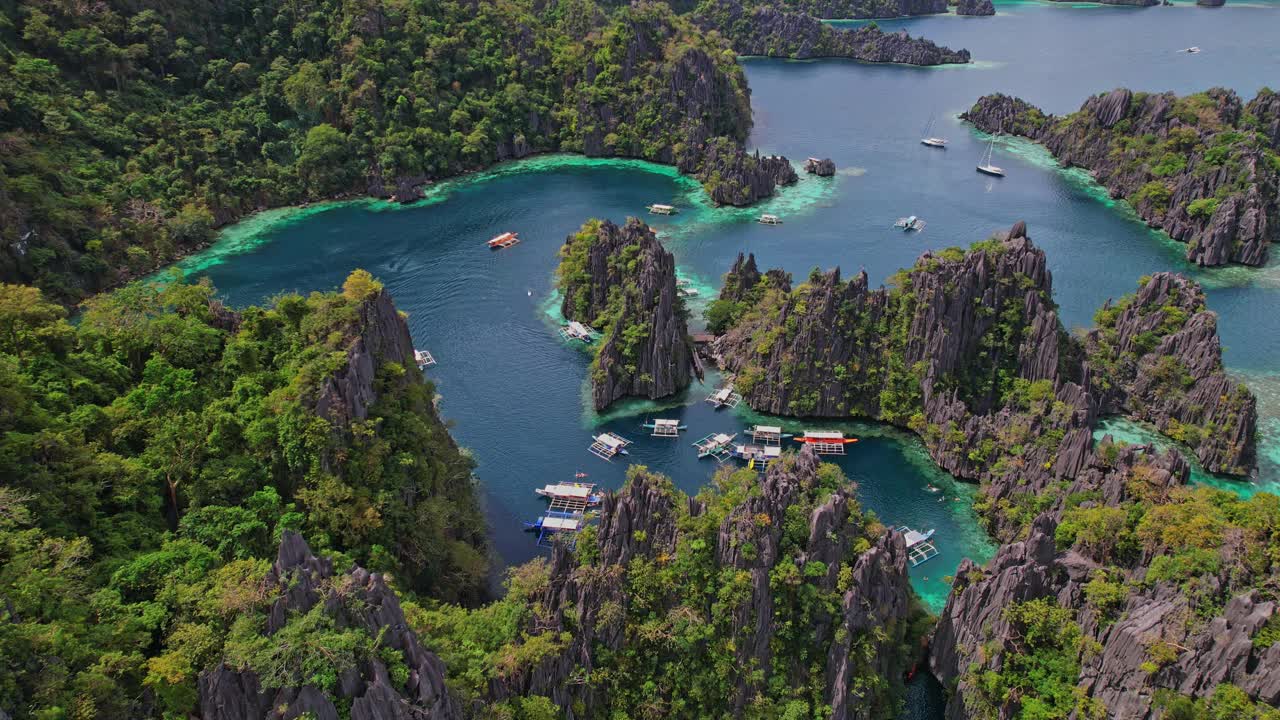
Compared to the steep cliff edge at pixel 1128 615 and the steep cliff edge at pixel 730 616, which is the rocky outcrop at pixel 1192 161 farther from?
the steep cliff edge at pixel 730 616

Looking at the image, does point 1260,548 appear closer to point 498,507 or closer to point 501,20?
point 498,507

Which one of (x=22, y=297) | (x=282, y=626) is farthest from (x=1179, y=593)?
(x=22, y=297)

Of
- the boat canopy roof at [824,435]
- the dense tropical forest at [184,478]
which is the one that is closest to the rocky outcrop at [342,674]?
the dense tropical forest at [184,478]

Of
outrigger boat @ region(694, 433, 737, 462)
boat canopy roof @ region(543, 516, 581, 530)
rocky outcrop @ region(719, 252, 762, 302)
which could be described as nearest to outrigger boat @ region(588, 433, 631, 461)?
outrigger boat @ region(694, 433, 737, 462)

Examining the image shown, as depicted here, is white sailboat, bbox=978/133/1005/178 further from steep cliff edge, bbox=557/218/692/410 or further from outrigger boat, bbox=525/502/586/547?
outrigger boat, bbox=525/502/586/547

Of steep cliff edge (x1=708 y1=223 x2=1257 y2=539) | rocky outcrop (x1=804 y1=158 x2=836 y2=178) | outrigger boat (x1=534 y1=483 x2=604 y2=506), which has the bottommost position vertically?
outrigger boat (x1=534 y1=483 x2=604 y2=506)

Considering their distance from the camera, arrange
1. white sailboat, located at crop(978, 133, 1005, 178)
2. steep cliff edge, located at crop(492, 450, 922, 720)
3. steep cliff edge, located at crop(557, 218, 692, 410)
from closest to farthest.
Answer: steep cliff edge, located at crop(492, 450, 922, 720) < steep cliff edge, located at crop(557, 218, 692, 410) < white sailboat, located at crop(978, 133, 1005, 178)
